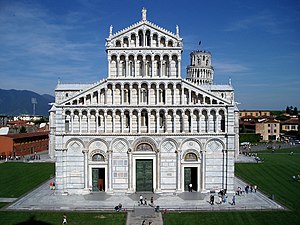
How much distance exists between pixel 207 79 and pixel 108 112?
62965mm

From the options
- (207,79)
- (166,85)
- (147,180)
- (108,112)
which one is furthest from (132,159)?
(207,79)

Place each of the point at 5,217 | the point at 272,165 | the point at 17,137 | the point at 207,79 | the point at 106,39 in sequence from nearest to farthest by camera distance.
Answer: the point at 5,217, the point at 106,39, the point at 272,165, the point at 17,137, the point at 207,79

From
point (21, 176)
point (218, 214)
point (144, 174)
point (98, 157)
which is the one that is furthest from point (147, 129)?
point (21, 176)

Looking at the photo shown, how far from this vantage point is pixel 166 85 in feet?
119

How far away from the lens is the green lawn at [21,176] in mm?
37844

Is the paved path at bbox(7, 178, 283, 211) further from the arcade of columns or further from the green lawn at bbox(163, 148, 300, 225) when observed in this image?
the arcade of columns

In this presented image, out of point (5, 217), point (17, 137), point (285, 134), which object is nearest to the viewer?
point (5, 217)

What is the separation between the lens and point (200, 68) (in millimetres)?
94312

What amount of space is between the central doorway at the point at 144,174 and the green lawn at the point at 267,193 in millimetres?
7397

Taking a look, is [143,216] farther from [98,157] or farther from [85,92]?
[85,92]

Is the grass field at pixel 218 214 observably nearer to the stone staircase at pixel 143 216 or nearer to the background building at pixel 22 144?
the stone staircase at pixel 143 216

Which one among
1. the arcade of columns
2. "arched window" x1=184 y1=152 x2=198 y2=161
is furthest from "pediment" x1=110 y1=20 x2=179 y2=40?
"arched window" x1=184 y1=152 x2=198 y2=161

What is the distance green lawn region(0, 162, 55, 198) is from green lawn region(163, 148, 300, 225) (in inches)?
737

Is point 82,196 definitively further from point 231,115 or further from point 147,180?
point 231,115
